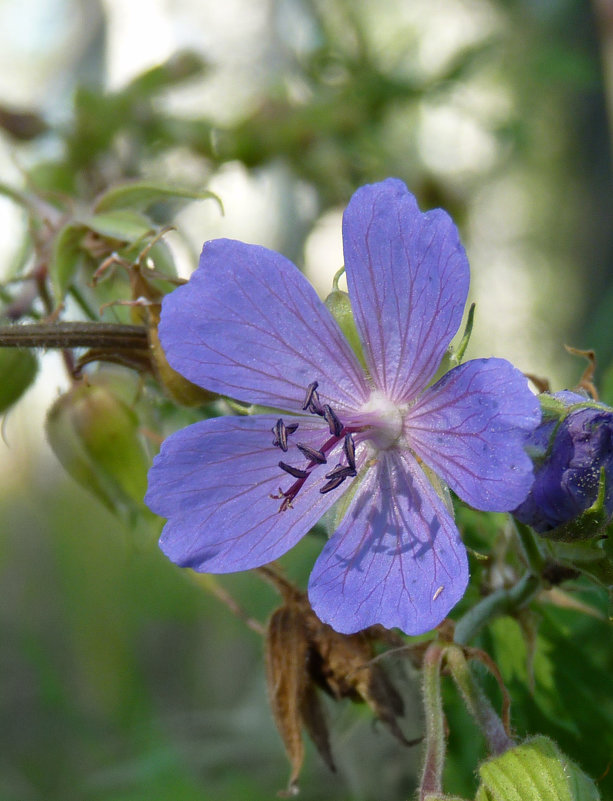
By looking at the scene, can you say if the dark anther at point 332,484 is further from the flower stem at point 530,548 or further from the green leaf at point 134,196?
the green leaf at point 134,196

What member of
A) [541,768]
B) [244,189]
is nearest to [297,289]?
[541,768]

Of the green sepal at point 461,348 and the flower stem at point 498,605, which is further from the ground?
the green sepal at point 461,348

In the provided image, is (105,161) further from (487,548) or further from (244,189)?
(487,548)

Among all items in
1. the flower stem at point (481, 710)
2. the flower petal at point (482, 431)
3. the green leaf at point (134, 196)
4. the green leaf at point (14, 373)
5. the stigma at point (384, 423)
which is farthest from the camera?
the green leaf at point (134, 196)

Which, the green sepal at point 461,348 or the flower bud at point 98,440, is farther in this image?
the flower bud at point 98,440

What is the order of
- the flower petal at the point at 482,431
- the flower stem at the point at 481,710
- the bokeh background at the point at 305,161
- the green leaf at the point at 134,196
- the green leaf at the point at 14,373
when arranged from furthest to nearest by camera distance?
1. the bokeh background at the point at 305,161
2. the green leaf at the point at 134,196
3. the green leaf at the point at 14,373
4. the flower stem at the point at 481,710
5. the flower petal at the point at 482,431

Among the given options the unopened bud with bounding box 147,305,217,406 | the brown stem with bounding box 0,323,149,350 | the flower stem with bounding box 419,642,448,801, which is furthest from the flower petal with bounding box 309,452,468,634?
the brown stem with bounding box 0,323,149,350

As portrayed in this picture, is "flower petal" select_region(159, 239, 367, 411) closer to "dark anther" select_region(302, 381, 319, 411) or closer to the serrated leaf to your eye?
"dark anther" select_region(302, 381, 319, 411)

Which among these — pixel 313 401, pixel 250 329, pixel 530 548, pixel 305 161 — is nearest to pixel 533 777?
pixel 530 548

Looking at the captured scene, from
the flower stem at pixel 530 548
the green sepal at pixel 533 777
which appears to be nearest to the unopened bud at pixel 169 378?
the flower stem at pixel 530 548
